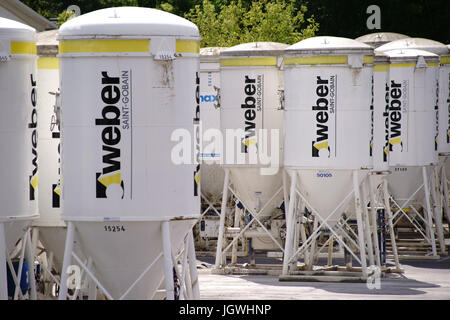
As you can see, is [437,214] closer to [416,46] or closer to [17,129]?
[416,46]

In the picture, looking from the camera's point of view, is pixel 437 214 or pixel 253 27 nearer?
pixel 437 214

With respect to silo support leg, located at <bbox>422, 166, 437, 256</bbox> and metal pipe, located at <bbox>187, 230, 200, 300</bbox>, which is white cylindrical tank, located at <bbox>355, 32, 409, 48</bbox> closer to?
silo support leg, located at <bbox>422, 166, 437, 256</bbox>

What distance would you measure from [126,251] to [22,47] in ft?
12.5

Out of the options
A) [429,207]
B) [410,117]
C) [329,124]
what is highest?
[329,124]

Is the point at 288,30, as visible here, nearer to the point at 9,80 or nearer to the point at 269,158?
the point at 269,158

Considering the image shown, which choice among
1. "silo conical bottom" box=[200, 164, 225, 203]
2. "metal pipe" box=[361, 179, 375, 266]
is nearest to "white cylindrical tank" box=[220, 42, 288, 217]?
"metal pipe" box=[361, 179, 375, 266]

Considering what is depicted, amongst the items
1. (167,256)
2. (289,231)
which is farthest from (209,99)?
(167,256)

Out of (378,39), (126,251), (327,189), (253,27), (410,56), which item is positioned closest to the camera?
(126,251)

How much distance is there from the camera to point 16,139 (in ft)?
56.6

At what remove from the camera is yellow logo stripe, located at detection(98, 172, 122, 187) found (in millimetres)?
16062

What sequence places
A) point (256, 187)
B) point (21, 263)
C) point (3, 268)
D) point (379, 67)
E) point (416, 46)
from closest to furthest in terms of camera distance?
point (3, 268), point (21, 263), point (256, 187), point (379, 67), point (416, 46)

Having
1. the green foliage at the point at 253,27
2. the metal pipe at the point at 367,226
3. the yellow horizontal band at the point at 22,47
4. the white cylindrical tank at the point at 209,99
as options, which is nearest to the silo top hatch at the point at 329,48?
the metal pipe at the point at 367,226
